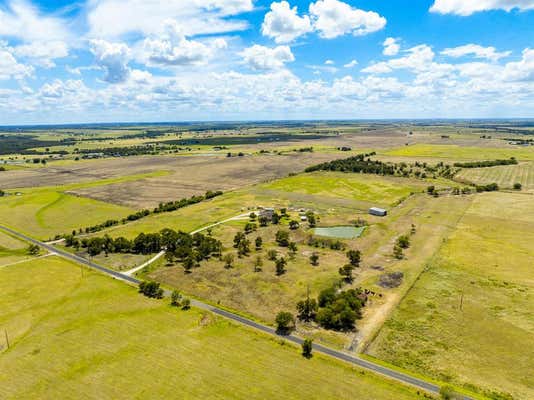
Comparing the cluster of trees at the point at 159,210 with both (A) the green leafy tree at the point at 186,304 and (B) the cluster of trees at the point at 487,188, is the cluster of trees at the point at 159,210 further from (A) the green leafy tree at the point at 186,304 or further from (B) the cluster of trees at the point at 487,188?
(B) the cluster of trees at the point at 487,188

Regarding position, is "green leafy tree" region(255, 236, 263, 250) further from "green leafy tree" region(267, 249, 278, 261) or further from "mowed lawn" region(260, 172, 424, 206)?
"mowed lawn" region(260, 172, 424, 206)

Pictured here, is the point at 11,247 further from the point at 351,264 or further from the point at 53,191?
the point at 351,264

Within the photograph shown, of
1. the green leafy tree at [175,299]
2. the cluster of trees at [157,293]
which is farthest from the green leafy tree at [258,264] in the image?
the green leafy tree at [175,299]

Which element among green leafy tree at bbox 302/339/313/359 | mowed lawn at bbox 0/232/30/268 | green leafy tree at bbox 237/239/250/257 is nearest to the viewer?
green leafy tree at bbox 302/339/313/359

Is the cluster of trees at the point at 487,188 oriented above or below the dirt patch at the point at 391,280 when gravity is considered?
above

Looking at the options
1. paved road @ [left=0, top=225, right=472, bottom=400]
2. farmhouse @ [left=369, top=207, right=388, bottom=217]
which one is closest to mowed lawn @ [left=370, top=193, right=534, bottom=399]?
paved road @ [left=0, top=225, right=472, bottom=400]

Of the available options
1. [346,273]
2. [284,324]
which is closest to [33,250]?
[284,324]
